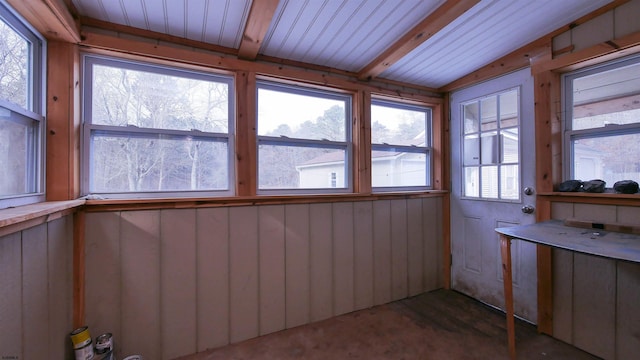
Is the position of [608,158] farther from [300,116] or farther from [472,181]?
[300,116]

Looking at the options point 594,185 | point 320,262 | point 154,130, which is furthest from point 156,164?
point 594,185

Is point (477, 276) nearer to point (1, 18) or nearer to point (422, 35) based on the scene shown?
point (422, 35)

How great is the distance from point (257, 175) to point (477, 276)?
7.87 feet

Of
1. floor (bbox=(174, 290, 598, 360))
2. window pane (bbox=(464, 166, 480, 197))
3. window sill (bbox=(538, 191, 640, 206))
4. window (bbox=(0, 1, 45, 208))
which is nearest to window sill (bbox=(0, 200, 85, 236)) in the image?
window (bbox=(0, 1, 45, 208))

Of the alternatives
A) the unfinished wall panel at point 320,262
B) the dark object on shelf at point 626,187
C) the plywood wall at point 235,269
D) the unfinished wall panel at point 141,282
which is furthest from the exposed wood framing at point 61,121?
the dark object on shelf at point 626,187

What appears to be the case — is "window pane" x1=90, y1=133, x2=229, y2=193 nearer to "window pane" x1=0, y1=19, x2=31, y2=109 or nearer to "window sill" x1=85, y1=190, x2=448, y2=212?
"window sill" x1=85, y1=190, x2=448, y2=212

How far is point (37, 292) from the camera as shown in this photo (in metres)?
1.25

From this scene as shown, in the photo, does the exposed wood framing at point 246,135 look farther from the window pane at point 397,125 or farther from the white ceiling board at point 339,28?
the window pane at point 397,125

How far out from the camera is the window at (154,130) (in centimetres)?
178

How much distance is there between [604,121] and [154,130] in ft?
10.5

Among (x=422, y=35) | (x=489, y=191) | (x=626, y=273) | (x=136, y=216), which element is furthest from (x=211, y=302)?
(x=626, y=273)

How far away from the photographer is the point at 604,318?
71.5 inches

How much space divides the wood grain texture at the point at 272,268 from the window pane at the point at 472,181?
197cm

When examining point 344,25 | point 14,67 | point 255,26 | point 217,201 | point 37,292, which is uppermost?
point 344,25
